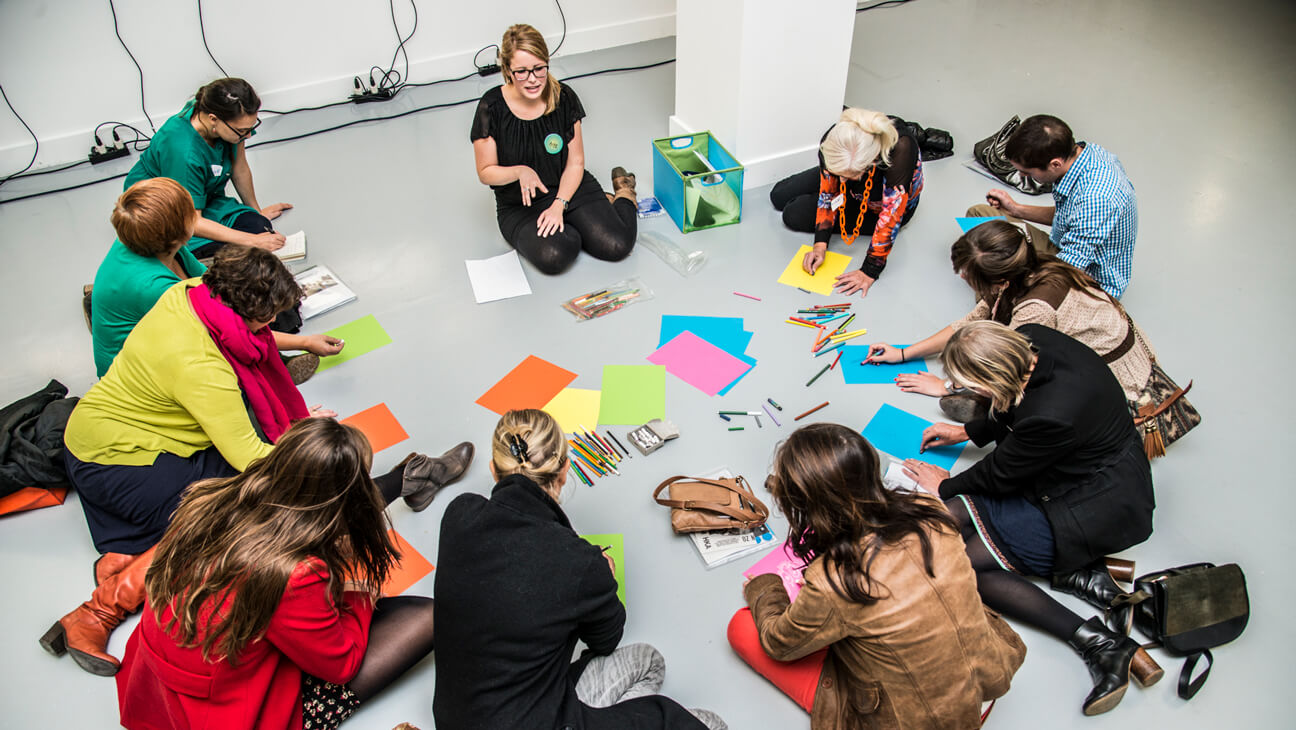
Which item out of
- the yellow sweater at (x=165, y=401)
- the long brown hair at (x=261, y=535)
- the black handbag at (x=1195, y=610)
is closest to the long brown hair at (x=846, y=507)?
the black handbag at (x=1195, y=610)

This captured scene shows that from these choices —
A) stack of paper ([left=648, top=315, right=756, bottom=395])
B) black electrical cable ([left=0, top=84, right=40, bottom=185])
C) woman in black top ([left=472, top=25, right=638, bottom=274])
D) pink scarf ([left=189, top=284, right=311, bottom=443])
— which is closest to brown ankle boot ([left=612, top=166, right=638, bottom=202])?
woman in black top ([left=472, top=25, right=638, bottom=274])

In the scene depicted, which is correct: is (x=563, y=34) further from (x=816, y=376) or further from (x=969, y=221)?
(x=816, y=376)

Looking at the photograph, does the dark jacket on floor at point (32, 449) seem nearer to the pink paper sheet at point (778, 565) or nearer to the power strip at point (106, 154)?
the pink paper sheet at point (778, 565)

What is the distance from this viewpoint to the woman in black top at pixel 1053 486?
1.98m

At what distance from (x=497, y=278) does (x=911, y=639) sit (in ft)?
8.48

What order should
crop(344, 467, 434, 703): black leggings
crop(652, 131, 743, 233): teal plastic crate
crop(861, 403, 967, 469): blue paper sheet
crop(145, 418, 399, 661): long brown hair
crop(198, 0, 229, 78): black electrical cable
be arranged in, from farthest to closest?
1. crop(198, 0, 229, 78): black electrical cable
2. crop(652, 131, 743, 233): teal plastic crate
3. crop(861, 403, 967, 469): blue paper sheet
4. crop(344, 467, 434, 703): black leggings
5. crop(145, 418, 399, 661): long brown hair

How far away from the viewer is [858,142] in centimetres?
306

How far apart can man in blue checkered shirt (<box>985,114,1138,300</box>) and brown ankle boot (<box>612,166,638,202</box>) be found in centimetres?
181

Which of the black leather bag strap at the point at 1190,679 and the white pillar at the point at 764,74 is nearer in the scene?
the black leather bag strap at the point at 1190,679

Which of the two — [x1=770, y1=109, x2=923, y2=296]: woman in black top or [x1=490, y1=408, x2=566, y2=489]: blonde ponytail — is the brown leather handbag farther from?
[x1=770, y1=109, x2=923, y2=296]: woman in black top

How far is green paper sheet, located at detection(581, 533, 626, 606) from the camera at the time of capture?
7.32 ft

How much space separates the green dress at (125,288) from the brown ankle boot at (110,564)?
0.80 metres

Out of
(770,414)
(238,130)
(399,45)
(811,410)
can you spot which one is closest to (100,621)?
(238,130)

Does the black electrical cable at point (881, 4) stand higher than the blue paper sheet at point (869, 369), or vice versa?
the black electrical cable at point (881, 4)
